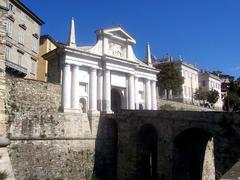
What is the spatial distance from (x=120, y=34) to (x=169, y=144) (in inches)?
593

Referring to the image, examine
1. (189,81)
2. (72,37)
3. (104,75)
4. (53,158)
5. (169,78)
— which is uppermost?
(72,37)

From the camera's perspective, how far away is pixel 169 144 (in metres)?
22.3

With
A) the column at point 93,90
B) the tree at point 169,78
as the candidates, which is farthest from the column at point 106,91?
the tree at point 169,78

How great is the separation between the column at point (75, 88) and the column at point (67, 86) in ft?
1.31

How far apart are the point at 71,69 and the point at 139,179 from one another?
1137 cm

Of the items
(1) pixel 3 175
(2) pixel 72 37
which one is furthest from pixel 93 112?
(1) pixel 3 175

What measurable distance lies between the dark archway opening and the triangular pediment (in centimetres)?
1401

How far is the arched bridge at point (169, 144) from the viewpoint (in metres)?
19.3

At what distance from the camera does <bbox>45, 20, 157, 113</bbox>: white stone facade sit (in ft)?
93.1

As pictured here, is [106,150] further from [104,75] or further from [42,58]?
[42,58]

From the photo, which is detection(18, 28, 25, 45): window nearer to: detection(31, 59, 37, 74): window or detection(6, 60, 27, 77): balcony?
detection(31, 59, 37, 74): window

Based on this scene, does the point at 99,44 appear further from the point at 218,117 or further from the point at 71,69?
the point at 218,117

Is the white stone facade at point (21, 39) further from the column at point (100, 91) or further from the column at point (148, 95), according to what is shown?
the column at point (148, 95)

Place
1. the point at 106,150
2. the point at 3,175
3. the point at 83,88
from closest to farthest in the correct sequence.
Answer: the point at 3,175, the point at 106,150, the point at 83,88
